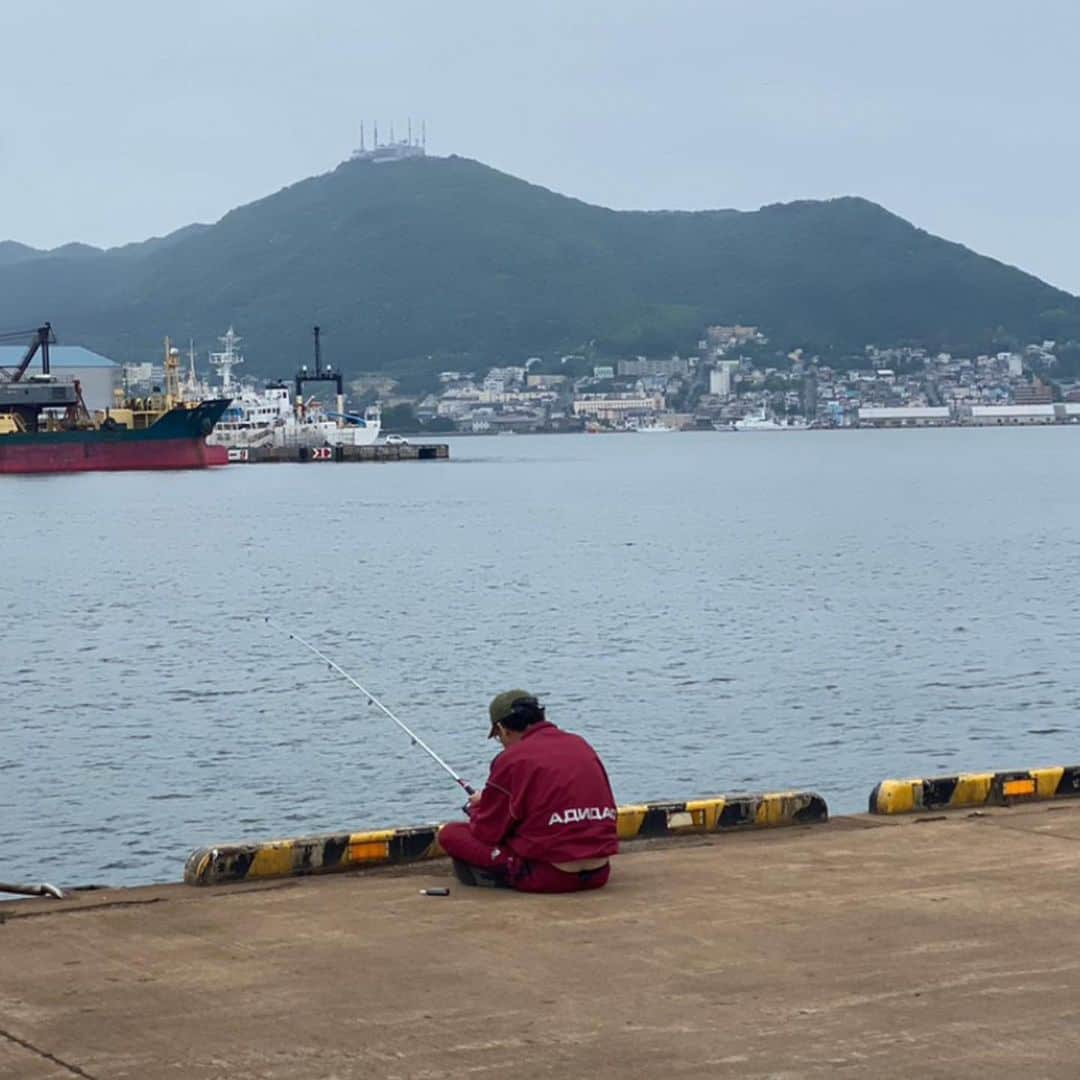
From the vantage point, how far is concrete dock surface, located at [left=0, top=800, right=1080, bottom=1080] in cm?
678

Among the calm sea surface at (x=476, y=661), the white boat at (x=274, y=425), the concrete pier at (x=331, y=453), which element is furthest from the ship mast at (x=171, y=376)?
the calm sea surface at (x=476, y=661)

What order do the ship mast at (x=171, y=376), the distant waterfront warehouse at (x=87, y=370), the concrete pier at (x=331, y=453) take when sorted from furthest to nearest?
the distant waterfront warehouse at (x=87, y=370), the concrete pier at (x=331, y=453), the ship mast at (x=171, y=376)

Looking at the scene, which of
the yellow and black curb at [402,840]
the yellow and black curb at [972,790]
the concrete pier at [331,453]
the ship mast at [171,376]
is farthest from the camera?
the concrete pier at [331,453]

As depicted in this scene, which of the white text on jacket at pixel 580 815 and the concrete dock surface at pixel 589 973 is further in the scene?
the white text on jacket at pixel 580 815

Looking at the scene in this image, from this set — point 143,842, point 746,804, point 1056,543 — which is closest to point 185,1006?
point 746,804

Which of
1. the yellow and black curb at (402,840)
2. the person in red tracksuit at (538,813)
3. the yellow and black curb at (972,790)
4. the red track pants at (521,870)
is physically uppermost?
the person in red tracksuit at (538,813)

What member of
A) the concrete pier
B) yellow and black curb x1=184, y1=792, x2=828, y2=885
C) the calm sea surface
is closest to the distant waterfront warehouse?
the concrete pier

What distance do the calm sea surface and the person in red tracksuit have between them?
6.67 metres

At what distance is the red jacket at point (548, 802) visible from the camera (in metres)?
A: 9.09

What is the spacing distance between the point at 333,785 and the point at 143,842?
3184 mm

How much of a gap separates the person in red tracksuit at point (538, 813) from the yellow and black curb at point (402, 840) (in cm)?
88

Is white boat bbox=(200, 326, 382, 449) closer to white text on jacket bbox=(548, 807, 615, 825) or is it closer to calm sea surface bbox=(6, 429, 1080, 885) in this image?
calm sea surface bbox=(6, 429, 1080, 885)

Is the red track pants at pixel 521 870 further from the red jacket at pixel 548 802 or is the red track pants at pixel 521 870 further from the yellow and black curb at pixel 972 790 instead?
the yellow and black curb at pixel 972 790

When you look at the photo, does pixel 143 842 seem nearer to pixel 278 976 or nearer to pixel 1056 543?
pixel 278 976
